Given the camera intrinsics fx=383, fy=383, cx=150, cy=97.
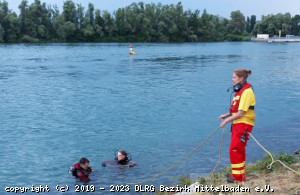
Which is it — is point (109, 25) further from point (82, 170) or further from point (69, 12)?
point (82, 170)

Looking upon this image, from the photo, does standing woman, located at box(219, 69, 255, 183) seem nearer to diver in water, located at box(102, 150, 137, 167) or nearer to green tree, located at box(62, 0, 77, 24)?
diver in water, located at box(102, 150, 137, 167)

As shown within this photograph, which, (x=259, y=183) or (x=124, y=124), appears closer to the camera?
(x=259, y=183)

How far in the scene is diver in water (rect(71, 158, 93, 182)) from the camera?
11.1 metres

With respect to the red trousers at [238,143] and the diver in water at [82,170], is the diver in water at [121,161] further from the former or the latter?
the red trousers at [238,143]

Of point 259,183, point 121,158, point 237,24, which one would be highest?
point 237,24

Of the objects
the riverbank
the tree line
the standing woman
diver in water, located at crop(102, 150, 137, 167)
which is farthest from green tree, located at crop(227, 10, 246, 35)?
the standing woman

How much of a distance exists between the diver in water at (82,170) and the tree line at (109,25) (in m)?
106

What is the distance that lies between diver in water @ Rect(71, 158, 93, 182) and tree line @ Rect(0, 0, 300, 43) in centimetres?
10571

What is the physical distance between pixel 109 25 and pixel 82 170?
131 meters

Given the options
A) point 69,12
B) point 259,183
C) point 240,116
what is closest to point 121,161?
point 259,183

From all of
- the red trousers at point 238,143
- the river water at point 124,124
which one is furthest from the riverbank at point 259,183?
the river water at point 124,124

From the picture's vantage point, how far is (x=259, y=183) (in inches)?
308

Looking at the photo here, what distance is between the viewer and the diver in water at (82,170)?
11108mm

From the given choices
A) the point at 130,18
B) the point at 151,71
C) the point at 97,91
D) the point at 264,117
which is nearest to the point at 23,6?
the point at 130,18
